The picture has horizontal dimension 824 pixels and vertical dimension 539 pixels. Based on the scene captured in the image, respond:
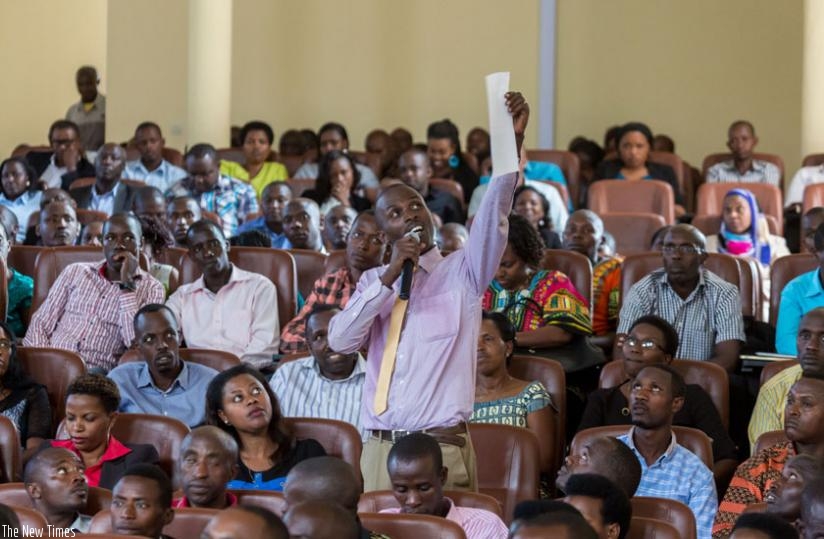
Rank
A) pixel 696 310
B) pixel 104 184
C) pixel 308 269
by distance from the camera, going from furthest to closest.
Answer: pixel 104 184 → pixel 308 269 → pixel 696 310

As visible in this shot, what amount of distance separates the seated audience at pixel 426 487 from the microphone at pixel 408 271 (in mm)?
381

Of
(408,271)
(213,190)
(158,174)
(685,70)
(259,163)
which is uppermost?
(685,70)

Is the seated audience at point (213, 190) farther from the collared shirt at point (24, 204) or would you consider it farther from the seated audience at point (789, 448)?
the seated audience at point (789, 448)

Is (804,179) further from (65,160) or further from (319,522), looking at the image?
(319,522)

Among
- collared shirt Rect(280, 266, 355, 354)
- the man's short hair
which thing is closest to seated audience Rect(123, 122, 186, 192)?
collared shirt Rect(280, 266, 355, 354)

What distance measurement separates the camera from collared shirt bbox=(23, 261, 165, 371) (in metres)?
6.56

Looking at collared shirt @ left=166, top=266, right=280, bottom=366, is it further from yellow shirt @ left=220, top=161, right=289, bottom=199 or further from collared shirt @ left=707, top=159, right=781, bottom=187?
collared shirt @ left=707, top=159, right=781, bottom=187

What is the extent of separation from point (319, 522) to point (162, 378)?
2.54m

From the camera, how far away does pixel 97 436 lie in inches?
200

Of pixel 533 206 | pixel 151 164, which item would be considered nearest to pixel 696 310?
pixel 533 206

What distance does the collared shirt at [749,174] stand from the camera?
1068cm

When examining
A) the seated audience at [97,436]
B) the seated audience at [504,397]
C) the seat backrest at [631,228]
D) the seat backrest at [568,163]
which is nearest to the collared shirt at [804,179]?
the seat backrest at [568,163]

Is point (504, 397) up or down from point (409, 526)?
up

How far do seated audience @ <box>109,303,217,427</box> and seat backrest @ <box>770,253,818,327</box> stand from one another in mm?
2570
